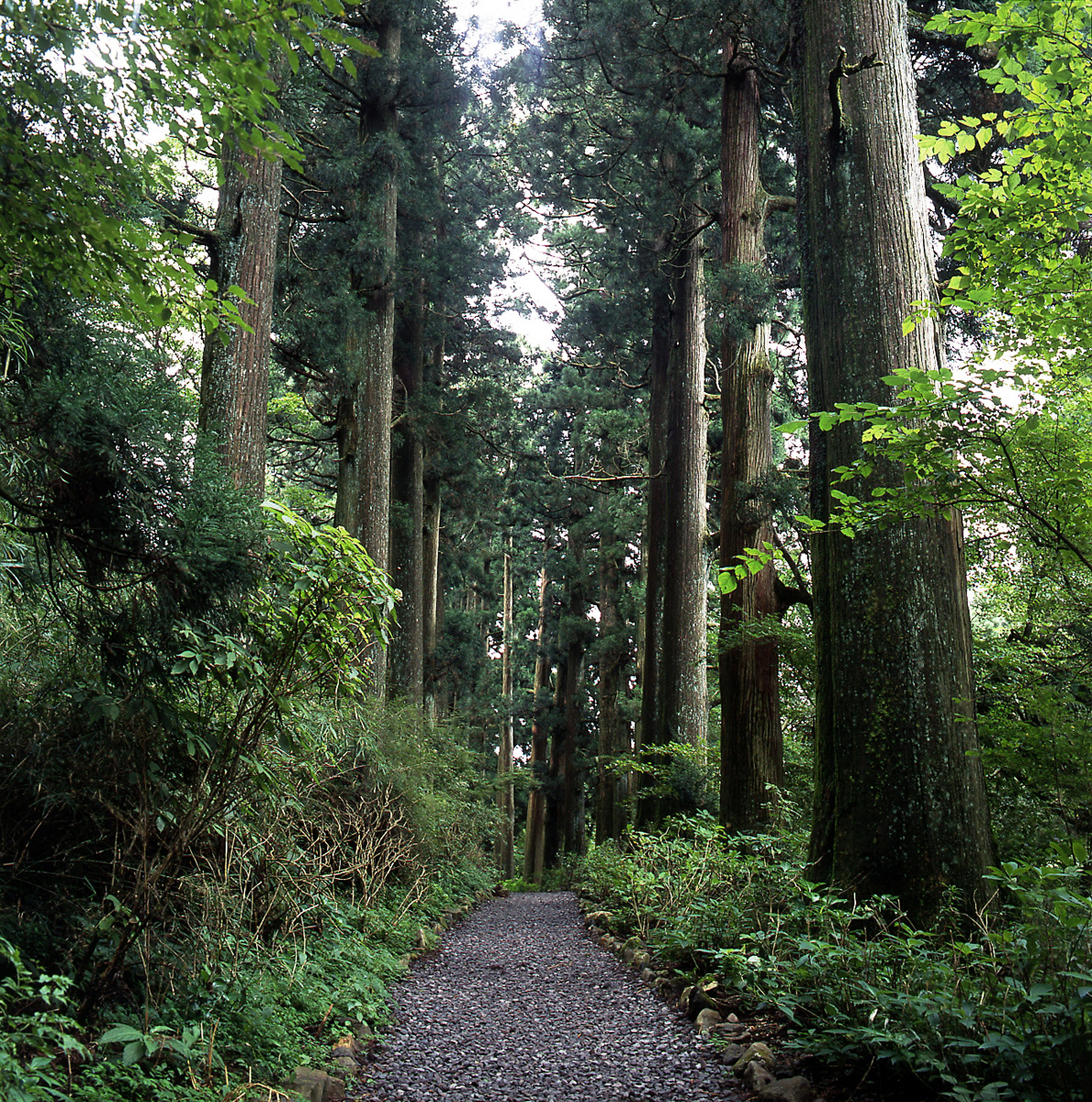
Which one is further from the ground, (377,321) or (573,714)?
(377,321)

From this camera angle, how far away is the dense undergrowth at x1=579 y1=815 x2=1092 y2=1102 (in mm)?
2113

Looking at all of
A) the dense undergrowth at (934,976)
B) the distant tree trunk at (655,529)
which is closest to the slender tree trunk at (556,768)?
the distant tree trunk at (655,529)

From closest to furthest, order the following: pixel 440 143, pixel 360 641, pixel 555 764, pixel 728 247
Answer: pixel 360 641
pixel 728 247
pixel 440 143
pixel 555 764

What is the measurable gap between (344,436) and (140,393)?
25.4ft

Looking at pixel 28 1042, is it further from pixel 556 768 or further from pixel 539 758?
pixel 539 758

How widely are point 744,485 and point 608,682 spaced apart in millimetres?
12312

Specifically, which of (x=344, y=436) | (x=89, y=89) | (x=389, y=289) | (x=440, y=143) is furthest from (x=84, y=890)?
(x=440, y=143)

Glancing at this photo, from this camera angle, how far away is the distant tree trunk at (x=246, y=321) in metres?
5.62

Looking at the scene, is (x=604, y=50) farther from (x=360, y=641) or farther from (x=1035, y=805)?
(x=1035, y=805)

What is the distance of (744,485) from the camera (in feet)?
25.5

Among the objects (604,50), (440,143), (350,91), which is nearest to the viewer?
(604,50)

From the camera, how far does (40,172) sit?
93.5 inches

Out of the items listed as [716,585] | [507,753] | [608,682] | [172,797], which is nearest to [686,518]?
[716,585]

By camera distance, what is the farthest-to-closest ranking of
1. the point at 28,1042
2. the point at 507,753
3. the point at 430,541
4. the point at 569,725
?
the point at 507,753, the point at 569,725, the point at 430,541, the point at 28,1042
